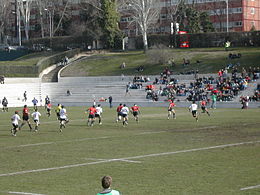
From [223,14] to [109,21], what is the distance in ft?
77.7

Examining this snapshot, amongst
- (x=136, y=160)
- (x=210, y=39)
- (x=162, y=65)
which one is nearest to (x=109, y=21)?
(x=210, y=39)

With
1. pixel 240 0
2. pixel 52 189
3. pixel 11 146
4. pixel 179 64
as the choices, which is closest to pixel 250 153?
pixel 52 189

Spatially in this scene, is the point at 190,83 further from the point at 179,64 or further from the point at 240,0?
the point at 240,0

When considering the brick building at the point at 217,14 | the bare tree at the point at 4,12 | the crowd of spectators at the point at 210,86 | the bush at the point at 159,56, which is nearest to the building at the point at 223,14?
the brick building at the point at 217,14

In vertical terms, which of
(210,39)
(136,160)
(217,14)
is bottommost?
(136,160)

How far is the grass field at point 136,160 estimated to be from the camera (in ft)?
50.4

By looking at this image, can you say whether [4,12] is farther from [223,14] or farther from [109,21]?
[223,14]

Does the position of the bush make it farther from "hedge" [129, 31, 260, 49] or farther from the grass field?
the grass field

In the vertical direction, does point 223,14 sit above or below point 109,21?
above

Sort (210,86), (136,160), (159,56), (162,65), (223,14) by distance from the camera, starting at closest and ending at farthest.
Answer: (136,160) < (210,86) < (162,65) < (159,56) < (223,14)

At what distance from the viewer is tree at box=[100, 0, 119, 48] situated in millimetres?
94363

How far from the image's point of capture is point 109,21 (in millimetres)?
94938

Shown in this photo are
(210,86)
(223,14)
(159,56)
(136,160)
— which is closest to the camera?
(136,160)

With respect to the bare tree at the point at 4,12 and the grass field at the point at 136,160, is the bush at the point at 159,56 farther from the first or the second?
the bare tree at the point at 4,12
